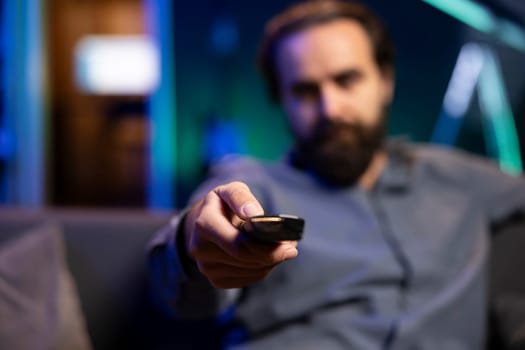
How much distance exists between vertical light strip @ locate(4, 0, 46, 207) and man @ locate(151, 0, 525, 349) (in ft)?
6.10

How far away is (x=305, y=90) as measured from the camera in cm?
138

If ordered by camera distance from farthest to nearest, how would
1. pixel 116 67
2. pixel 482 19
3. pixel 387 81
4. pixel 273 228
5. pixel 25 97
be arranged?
pixel 116 67, pixel 25 97, pixel 482 19, pixel 387 81, pixel 273 228

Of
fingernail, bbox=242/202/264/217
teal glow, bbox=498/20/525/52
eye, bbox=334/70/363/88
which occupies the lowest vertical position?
fingernail, bbox=242/202/264/217

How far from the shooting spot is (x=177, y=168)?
9.72 ft

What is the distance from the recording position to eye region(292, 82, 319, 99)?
4.46 feet

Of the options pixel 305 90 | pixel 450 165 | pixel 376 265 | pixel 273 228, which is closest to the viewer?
pixel 273 228

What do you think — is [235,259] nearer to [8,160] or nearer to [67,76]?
[8,160]

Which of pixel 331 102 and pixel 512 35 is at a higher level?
pixel 512 35

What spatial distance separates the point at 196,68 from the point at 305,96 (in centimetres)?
160

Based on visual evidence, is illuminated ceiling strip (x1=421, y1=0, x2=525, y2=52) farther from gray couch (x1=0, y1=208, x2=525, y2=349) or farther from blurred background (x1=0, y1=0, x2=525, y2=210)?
gray couch (x1=0, y1=208, x2=525, y2=349)

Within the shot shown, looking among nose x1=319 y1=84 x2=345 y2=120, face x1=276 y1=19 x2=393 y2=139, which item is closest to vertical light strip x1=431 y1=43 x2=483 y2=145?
face x1=276 y1=19 x2=393 y2=139

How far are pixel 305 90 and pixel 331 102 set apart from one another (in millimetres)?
80

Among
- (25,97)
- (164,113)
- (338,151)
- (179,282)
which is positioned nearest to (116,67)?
(25,97)

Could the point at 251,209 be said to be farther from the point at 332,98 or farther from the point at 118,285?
the point at 118,285
